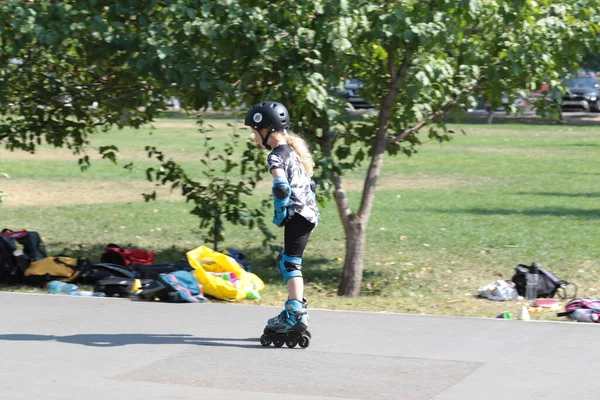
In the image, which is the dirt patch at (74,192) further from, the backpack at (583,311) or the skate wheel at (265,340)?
the skate wheel at (265,340)

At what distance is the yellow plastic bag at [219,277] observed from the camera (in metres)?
9.57

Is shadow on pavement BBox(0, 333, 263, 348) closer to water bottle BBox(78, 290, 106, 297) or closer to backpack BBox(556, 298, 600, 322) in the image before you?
water bottle BBox(78, 290, 106, 297)

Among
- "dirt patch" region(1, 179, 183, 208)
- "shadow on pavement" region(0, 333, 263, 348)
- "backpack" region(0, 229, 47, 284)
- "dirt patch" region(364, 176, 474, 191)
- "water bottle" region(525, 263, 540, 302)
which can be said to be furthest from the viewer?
"dirt patch" region(364, 176, 474, 191)

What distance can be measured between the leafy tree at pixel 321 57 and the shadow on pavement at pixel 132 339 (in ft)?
9.15

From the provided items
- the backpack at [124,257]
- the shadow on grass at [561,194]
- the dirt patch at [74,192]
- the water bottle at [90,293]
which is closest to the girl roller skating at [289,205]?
the water bottle at [90,293]

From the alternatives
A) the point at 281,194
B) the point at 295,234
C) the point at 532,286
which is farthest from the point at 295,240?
the point at 532,286

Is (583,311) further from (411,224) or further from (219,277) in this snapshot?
(411,224)

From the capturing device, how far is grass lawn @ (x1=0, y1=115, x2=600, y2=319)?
11.9 meters

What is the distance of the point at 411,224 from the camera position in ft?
51.6

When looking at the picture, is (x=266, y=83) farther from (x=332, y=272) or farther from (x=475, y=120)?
(x=475, y=120)

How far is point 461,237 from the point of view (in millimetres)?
14453

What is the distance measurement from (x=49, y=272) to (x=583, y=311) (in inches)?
207

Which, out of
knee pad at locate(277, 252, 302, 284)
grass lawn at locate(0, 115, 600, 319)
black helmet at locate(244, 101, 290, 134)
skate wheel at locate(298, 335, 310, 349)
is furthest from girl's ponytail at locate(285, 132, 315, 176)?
grass lawn at locate(0, 115, 600, 319)

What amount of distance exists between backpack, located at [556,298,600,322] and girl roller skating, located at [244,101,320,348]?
2.56 m
